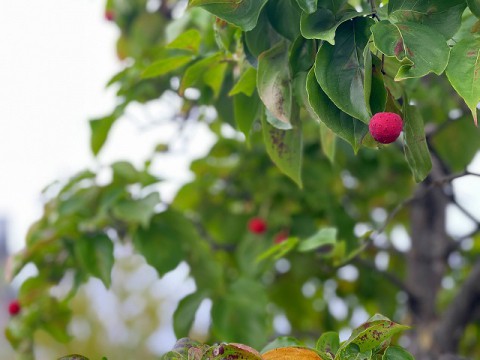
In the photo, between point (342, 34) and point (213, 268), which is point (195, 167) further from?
point (342, 34)

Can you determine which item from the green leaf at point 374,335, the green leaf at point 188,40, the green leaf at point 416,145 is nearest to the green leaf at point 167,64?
the green leaf at point 188,40

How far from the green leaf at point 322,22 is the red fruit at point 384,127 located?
8cm

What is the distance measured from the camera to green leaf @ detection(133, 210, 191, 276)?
1403 millimetres

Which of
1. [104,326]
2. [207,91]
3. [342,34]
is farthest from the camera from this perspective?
[104,326]

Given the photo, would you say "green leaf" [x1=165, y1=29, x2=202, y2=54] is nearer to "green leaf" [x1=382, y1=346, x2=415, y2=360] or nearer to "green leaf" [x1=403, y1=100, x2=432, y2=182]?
"green leaf" [x1=403, y1=100, x2=432, y2=182]

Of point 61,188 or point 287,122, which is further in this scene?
point 61,188

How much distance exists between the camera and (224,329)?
4.61ft

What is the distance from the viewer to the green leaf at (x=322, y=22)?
2.38 feet

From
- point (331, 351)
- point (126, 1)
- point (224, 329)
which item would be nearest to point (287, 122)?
point (331, 351)

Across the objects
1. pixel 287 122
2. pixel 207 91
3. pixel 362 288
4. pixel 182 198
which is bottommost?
pixel 362 288

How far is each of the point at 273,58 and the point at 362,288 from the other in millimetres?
1189

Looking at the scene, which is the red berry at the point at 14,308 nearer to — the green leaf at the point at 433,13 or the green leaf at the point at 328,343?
the green leaf at the point at 328,343

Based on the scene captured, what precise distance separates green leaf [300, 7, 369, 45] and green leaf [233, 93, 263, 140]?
220 millimetres

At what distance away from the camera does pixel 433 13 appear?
74 cm
